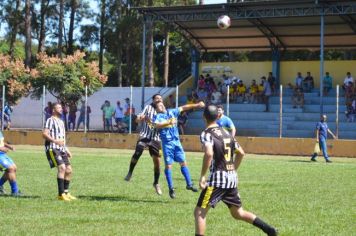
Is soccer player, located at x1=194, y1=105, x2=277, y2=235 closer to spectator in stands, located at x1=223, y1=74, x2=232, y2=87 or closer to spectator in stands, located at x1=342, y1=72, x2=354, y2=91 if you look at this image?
spectator in stands, located at x1=342, y1=72, x2=354, y2=91

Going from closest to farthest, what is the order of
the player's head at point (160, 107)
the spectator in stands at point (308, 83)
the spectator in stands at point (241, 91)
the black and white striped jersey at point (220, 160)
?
the black and white striped jersey at point (220, 160)
the player's head at point (160, 107)
the spectator in stands at point (308, 83)
the spectator in stands at point (241, 91)

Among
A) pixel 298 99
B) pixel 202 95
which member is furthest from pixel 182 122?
pixel 298 99

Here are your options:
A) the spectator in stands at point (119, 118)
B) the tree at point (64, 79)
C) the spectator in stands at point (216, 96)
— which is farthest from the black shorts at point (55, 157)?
the tree at point (64, 79)

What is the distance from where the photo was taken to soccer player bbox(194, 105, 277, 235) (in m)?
8.96

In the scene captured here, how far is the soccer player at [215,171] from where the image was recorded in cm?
896

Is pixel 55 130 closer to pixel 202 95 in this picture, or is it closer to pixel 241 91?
pixel 241 91

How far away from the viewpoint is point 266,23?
4162 centimetres

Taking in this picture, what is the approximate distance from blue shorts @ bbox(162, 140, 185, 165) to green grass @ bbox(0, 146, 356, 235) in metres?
0.74

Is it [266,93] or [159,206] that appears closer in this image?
[159,206]

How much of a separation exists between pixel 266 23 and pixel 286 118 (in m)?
6.74

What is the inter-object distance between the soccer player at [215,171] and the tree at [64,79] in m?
34.5

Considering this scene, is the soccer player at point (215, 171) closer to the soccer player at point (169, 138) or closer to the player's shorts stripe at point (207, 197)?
the player's shorts stripe at point (207, 197)

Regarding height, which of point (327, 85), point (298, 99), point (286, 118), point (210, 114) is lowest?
point (286, 118)

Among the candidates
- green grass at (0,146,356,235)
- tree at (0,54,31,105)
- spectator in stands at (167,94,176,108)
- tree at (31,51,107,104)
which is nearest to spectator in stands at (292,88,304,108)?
spectator in stands at (167,94,176,108)
